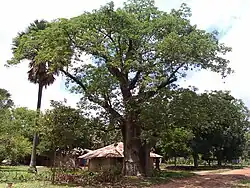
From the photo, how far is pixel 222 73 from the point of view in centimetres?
2178

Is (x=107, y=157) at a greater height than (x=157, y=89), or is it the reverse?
(x=157, y=89)

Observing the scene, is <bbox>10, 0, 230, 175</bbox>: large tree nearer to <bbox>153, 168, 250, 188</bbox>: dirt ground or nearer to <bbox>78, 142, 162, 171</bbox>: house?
<bbox>153, 168, 250, 188</bbox>: dirt ground

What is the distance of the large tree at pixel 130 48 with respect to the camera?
20756 mm

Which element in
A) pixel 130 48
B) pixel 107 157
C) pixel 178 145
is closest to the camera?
pixel 130 48

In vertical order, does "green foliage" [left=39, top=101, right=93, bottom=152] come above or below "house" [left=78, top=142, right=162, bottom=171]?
above

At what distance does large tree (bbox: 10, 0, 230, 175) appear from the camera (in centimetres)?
2076

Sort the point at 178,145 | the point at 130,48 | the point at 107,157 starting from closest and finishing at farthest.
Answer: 1. the point at 130,48
2. the point at 107,157
3. the point at 178,145

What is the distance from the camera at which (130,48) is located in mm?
22797

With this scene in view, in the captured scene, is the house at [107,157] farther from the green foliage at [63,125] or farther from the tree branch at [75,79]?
the tree branch at [75,79]

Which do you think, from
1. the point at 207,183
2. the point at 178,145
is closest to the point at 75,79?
the point at 207,183

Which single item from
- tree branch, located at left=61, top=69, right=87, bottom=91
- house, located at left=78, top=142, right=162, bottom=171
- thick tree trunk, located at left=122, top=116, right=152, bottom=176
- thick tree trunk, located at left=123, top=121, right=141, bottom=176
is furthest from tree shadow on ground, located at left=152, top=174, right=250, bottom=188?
house, located at left=78, top=142, right=162, bottom=171

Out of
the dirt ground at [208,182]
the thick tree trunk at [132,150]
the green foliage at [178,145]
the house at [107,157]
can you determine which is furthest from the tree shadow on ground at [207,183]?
the green foliage at [178,145]

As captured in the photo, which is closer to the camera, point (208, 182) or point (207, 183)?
point (207, 183)

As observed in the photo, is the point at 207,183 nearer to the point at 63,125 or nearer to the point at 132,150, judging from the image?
the point at 132,150
